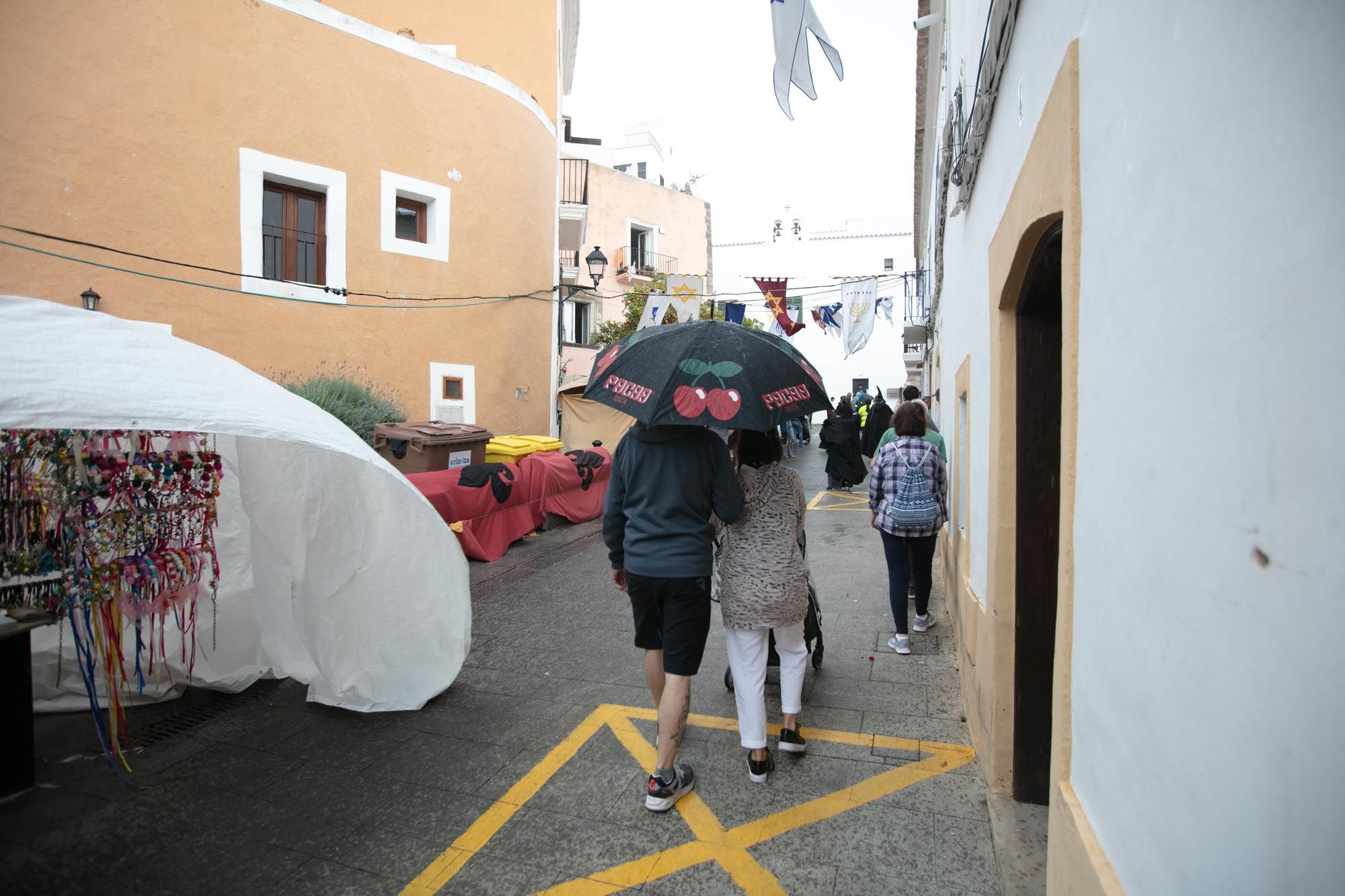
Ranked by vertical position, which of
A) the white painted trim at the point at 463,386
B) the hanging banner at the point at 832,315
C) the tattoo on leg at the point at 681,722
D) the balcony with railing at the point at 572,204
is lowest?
the tattoo on leg at the point at 681,722

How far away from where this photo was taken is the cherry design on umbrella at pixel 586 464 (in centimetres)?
1138

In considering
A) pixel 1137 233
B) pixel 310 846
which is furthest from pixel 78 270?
pixel 1137 233

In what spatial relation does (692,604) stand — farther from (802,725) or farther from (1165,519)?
(1165,519)

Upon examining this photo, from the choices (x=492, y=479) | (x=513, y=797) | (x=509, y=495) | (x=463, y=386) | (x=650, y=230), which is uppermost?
(x=650, y=230)

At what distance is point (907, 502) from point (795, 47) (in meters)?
2.96

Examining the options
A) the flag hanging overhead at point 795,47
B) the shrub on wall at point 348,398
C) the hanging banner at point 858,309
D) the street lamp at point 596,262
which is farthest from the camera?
the hanging banner at point 858,309

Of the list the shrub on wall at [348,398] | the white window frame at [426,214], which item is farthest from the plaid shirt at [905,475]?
the white window frame at [426,214]

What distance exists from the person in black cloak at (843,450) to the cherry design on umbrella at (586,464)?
4379 mm

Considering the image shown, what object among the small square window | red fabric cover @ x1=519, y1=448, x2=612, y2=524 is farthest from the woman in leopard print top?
the small square window

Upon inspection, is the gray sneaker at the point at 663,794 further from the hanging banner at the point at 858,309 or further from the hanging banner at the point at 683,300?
the hanging banner at the point at 858,309

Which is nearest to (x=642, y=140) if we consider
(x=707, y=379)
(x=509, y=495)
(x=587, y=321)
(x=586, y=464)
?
(x=587, y=321)

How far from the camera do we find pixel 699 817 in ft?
10.9

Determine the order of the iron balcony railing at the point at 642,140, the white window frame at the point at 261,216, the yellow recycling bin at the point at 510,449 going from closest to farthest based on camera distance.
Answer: the white window frame at the point at 261,216
the yellow recycling bin at the point at 510,449
the iron balcony railing at the point at 642,140

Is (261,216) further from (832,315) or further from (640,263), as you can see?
(640,263)
